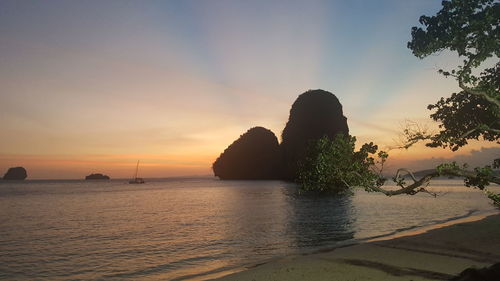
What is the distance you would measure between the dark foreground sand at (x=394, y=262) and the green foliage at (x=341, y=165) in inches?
188

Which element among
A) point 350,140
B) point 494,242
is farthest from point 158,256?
point 494,242

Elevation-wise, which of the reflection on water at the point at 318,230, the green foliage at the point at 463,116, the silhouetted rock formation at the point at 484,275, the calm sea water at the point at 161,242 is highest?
the green foliage at the point at 463,116

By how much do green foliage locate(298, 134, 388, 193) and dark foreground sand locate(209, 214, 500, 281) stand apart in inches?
188

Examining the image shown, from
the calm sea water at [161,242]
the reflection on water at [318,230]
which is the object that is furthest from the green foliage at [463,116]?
the reflection on water at [318,230]

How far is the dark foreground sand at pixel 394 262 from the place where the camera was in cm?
1424

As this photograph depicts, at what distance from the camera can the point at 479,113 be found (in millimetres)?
17469

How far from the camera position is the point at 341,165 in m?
11.5

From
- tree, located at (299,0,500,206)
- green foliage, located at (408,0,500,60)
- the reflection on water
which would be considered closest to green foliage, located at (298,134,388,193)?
tree, located at (299,0,500,206)

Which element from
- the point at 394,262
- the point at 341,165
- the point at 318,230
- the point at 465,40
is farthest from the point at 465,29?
the point at 318,230

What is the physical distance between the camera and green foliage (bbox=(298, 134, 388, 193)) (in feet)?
36.5

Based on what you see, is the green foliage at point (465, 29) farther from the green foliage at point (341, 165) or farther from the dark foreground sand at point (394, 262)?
the dark foreground sand at point (394, 262)

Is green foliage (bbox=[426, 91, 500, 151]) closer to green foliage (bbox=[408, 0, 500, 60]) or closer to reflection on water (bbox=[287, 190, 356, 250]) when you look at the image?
green foliage (bbox=[408, 0, 500, 60])

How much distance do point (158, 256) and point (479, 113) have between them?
2103 cm

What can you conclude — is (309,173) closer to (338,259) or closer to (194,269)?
(338,259)
